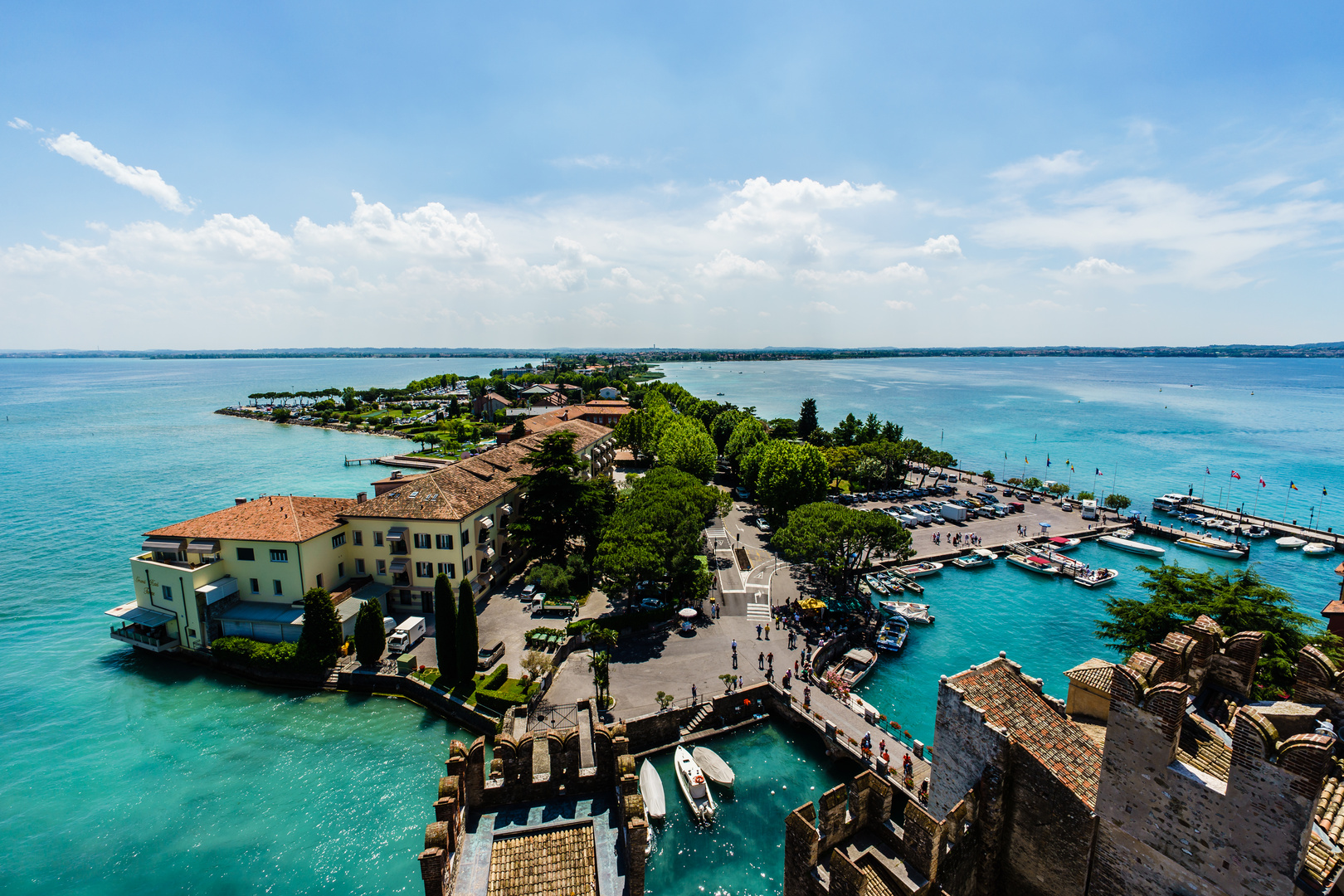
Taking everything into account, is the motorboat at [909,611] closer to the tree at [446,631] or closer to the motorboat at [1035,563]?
the motorboat at [1035,563]

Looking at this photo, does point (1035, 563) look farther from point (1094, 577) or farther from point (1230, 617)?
point (1230, 617)

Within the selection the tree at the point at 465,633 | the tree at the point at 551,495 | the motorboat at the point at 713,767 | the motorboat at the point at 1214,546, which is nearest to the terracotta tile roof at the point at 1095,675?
the motorboat at the point at 713,767

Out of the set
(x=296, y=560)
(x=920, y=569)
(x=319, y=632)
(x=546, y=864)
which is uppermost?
(x=546, y=864)

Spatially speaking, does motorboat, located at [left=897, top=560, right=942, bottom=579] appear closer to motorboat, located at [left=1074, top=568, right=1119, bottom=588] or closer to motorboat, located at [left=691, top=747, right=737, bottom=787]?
motorboat, located at [left=1074, top=568, right=1119, bottom=588]

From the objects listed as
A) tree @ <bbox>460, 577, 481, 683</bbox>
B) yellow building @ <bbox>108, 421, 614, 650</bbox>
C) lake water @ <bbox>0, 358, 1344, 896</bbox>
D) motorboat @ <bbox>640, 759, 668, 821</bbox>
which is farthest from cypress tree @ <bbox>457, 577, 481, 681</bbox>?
motorboat @ <bbox>640, 759, 668, 821</bbox>

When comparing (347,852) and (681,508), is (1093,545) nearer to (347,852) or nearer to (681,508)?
(681,508)

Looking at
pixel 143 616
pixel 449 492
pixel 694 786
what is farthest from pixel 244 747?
pixel 694 786
